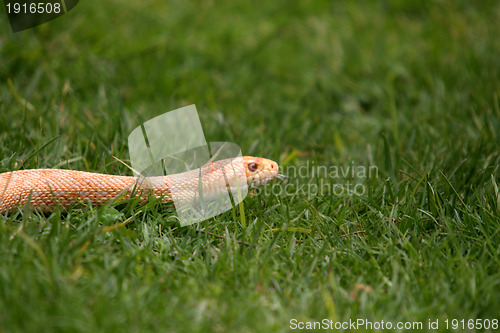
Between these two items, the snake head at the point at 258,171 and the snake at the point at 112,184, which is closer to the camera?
the snake at the point at 112,184

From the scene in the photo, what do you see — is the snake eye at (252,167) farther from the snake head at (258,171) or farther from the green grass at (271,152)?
the green grass at (271,152)

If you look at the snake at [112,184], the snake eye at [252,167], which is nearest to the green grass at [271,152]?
the snake at [112,184]

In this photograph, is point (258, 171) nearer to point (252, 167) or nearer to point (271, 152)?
point (252, 167)

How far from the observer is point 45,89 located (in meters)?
5.54

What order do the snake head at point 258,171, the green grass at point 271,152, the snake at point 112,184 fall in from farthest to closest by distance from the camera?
the snake head at point 258,171 < the snake at point 112,184 < the green grass at point 271,152

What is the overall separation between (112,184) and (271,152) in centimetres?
173

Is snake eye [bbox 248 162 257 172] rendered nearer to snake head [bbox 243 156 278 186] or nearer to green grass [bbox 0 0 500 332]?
snake head [bbox 243 156 278 186]

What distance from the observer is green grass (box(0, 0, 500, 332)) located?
2865mm

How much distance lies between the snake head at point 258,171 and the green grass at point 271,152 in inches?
6.9

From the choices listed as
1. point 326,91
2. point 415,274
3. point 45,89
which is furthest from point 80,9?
point 415,274

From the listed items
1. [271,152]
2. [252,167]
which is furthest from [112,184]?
[271,152]

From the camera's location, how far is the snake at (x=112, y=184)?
3627 mm

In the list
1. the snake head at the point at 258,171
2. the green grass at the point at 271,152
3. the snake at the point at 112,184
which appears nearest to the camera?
the green grass at the point at 271,152

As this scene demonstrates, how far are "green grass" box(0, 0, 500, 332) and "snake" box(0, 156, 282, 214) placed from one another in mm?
139
